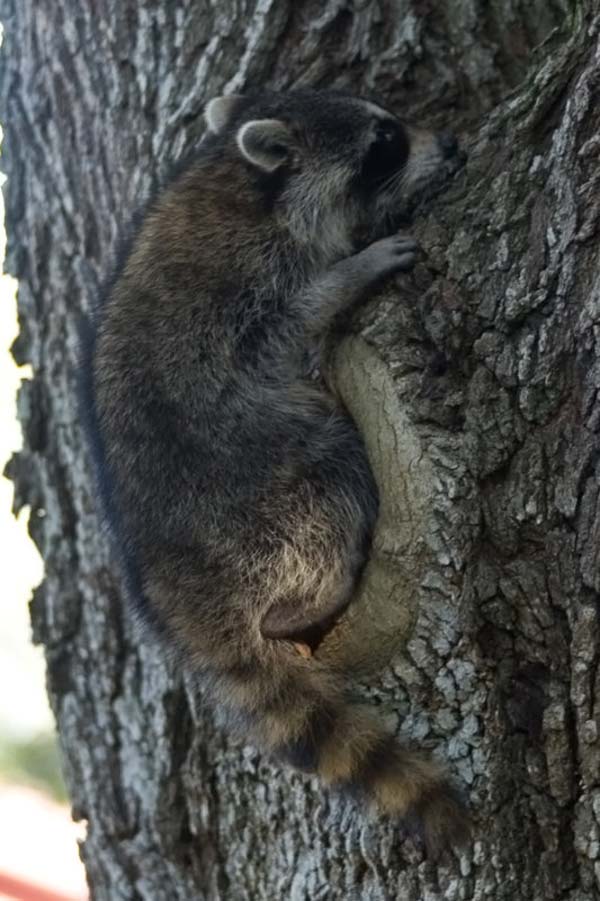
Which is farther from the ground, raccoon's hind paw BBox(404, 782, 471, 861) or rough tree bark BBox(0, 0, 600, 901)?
rough tree bark BBox(0, 0, 600, 901)

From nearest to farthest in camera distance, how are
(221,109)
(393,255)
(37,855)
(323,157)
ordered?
(393,255) → (221,109) → (323,157) → (37,855)

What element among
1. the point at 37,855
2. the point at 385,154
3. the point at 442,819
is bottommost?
the point at 442,819

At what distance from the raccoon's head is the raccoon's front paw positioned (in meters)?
0.41

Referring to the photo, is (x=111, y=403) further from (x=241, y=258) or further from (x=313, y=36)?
(x=313, y=36)

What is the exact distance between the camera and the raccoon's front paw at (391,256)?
282 centimetres

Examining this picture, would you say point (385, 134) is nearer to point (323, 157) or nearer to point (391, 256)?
point (323, 157)

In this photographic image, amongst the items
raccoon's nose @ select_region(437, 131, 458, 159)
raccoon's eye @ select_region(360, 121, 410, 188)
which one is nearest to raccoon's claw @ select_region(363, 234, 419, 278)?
raccoon's nose @ select_region(437, 131, 458, 159)

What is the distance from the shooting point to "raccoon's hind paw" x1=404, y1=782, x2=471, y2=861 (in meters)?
2.44

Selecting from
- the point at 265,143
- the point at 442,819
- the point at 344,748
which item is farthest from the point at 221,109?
the point at 442,819

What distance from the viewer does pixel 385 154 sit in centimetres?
344

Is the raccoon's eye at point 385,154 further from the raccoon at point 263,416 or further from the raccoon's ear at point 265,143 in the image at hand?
the raccoon's ear at point 265,143

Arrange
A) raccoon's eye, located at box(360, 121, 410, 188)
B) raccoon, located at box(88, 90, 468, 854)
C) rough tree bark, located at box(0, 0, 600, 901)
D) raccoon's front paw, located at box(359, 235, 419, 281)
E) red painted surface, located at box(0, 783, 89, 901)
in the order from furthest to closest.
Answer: red painted surface, located at box(0, 783, 89, 901)
raccoon's eye, located at box(360, 121, 410, 188)
raccoon's front paw, located at box(359, 235, 419, 281)
raccoon, located at box(88, 90, 468, 854)
rough tree bark, located at box(0, 0, 600, 901)

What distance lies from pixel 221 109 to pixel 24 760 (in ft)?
12.8

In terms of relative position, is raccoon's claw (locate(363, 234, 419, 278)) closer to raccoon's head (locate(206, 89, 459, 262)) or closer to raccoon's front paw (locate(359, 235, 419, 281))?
raccoon's front paw (locate(359, 235, 419, 281))
